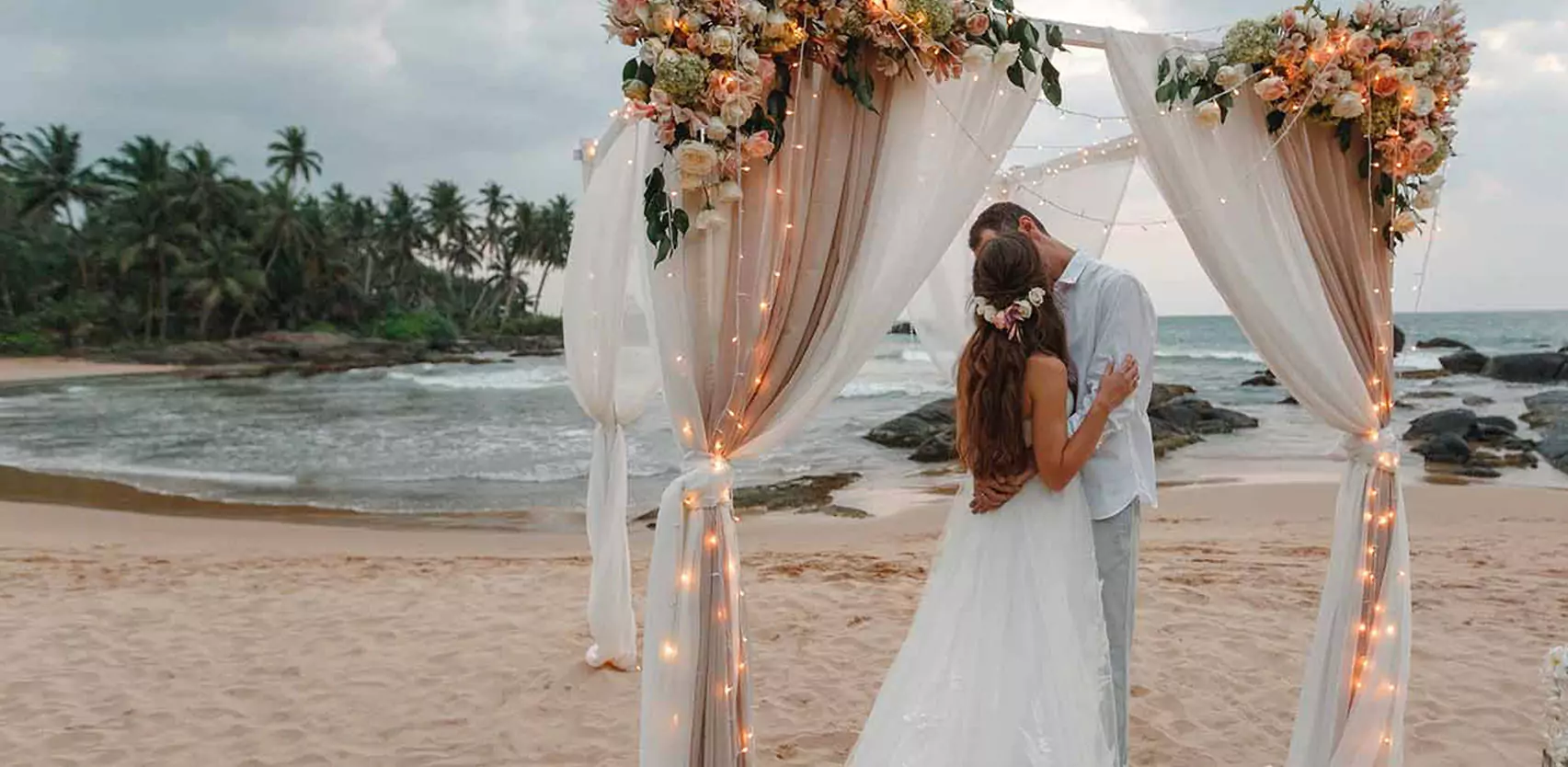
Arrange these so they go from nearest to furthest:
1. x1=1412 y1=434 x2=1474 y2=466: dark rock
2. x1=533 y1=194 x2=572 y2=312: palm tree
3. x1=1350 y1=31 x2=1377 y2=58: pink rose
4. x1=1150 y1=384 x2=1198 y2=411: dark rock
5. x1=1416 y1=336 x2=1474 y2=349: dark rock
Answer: x1=1350 y1=31 x2=1377 y2=58: pink rose → x1=1412 y1=434 x2=1474 y2=466: dark rock → x1=1150 y1=384 x2=1198 y2=411: dark rock → x1=1416 y1=336 x2=1474 y2=349: dark rock → x1=533 y1=194 x2=572 y2=312: palm tree

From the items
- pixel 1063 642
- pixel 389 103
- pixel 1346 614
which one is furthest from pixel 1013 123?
pixel 389 103

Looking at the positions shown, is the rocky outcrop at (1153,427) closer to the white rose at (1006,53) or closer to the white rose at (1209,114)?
the white rose at (1209,114)

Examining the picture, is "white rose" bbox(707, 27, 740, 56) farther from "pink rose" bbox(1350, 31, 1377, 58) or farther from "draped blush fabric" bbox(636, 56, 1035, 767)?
"pink rose" bbox(1350, 31, 1377, 58)

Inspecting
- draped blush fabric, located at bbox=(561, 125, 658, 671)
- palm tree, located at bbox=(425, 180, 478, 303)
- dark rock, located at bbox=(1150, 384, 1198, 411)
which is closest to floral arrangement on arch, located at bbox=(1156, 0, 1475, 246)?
draped blush fabric, located at bbox=(561, 125, 658, 671)

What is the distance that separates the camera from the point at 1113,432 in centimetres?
251

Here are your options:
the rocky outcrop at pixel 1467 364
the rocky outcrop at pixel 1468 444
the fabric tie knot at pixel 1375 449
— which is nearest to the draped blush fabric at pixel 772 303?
the fabric tie knot at pixel 1375 449

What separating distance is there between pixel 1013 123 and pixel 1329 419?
1.44 metres

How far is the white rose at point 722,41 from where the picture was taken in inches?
98.0

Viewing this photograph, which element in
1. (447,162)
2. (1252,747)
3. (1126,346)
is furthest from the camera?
(447,162)

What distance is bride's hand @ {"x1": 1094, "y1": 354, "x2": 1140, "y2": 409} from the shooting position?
237 cm

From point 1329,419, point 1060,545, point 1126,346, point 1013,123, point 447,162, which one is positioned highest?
point 447,162

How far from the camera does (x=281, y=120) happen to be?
146 feet

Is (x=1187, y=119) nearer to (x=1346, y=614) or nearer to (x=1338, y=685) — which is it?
(x=1346, y=614)

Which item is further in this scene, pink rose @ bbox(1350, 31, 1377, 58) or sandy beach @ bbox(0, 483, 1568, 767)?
sandy beach @ bbox(0, 483, 1568, 767)
